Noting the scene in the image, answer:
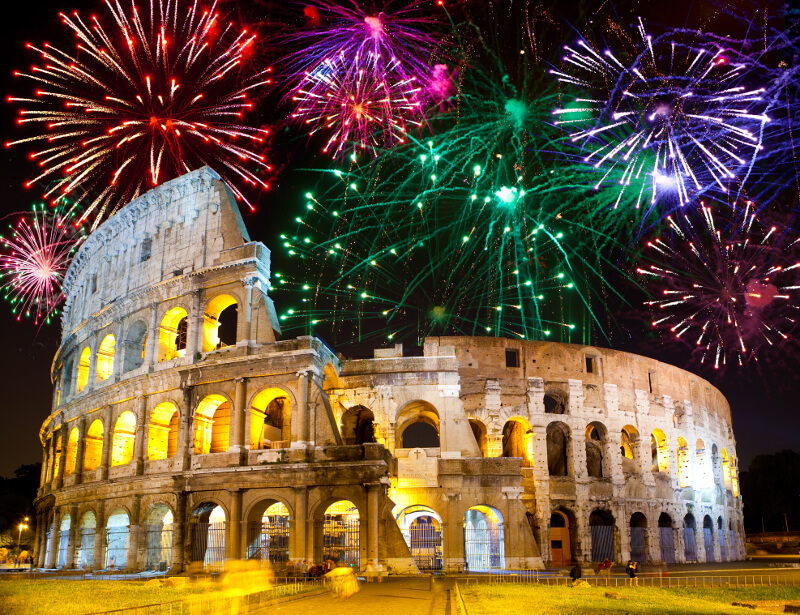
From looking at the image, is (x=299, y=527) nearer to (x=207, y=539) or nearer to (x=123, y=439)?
(x=207, y=539)

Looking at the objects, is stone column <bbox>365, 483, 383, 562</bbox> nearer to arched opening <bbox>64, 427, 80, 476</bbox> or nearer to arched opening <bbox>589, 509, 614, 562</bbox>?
arched opening <bbox>589, 509, 614, 562</bbox>

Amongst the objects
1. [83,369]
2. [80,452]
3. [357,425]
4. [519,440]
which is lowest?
[80,452]

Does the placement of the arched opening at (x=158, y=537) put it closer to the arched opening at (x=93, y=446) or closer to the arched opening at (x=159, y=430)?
the arched opening at (x=159, y=430)

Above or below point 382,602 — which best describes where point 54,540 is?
above

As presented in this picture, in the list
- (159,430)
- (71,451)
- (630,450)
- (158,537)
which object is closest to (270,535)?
(158,537)

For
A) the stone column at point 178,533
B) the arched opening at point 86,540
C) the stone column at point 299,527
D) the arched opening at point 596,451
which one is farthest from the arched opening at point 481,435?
the arched opening at point 86,540
